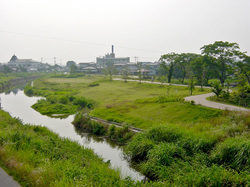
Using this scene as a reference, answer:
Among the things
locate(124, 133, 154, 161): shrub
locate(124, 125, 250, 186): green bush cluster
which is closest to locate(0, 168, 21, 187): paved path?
Result: locate(124, 125, 250, 186): green bush cluster

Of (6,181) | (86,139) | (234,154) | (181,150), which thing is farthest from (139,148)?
(6,181)

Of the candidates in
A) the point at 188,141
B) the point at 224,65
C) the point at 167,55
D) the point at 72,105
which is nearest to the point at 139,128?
the point at 188,141

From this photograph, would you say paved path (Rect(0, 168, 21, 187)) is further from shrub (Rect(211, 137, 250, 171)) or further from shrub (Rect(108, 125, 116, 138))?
shrub (Rect(211, 137, 250, 171))

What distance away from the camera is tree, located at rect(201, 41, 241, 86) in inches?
1214

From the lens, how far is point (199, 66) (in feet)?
117

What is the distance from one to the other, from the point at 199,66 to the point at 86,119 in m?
23.9

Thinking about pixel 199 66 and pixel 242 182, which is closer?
pixel 242 182

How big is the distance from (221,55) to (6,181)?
3100 centimetres

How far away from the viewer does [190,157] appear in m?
10.2

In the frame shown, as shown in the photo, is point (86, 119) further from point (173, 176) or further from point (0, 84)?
point (0, 84)

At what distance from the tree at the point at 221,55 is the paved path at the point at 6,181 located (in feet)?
97.6

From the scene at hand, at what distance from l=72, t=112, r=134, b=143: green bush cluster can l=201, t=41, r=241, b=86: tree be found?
2168 cm

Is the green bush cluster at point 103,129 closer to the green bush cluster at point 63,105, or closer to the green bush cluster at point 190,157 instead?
the green bush cluster at point 190,157

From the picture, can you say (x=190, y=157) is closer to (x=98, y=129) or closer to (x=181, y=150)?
(x=181, y=150)
